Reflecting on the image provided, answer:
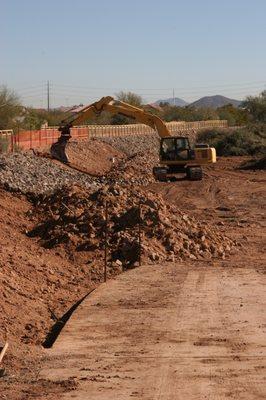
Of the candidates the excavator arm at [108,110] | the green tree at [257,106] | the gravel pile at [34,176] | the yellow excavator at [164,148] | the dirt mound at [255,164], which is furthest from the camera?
the green tree at [257,106]

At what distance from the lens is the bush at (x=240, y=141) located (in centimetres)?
6915

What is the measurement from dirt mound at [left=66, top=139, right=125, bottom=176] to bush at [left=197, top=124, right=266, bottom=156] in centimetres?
1069

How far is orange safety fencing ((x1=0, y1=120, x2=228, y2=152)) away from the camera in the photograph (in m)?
47.4

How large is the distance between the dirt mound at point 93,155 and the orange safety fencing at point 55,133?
5.01 ft

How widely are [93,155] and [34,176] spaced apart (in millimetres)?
22495

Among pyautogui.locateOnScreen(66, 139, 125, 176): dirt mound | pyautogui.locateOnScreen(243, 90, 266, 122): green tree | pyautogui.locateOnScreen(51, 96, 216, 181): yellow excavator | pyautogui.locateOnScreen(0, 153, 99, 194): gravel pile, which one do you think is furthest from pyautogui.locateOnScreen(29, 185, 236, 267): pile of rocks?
pyautogui.locateOnScreen(243, 90, 266, 122): green tree

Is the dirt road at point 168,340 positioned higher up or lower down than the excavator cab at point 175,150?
lower down

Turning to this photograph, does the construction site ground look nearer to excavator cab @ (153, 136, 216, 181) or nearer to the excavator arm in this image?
excavator cab @ (153, 136, 216, 181)

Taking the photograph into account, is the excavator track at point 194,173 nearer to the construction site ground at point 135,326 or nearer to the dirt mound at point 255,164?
the dirt mound at point 255,164

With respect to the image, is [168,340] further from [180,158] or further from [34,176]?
[180,158]

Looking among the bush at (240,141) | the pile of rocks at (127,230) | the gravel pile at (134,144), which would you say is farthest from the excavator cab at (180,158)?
Answer: the bush at (240,141)

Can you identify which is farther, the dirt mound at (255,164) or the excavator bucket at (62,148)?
the dirt mound at (255,164)

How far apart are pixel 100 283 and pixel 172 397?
29.8 feet

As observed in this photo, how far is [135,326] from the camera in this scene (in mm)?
14625
